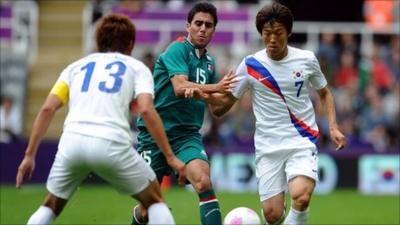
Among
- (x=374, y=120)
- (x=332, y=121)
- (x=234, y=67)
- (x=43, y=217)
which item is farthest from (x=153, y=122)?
(x=374, y=120)

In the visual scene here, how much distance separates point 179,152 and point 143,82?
81.0 inches

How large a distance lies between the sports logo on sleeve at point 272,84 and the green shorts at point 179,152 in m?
0.94

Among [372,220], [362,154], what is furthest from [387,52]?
[372,220]

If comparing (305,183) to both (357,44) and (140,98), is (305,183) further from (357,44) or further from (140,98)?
(357,44)

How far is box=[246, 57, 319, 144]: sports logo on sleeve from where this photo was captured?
33.8ft

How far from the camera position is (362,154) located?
19.9 m

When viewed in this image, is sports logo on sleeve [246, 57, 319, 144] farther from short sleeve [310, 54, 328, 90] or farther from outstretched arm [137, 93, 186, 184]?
outstretched arm [137, 93, 186, 184]

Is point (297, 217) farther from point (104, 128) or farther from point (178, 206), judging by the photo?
point (178, 206)

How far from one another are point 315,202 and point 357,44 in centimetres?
743

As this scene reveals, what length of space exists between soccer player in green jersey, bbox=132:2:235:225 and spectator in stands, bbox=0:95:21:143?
9978 millimetres

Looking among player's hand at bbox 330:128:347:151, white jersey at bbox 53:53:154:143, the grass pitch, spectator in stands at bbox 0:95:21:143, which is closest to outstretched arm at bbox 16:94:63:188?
white jersey at bbox 53:53:154:143

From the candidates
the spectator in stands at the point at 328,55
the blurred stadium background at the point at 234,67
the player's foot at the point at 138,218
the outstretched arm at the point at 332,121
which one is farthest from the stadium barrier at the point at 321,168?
the outstretched arm at the point at 332,121

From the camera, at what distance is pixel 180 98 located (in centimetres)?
1075

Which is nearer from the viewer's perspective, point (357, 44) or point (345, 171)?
point (345, 171)
